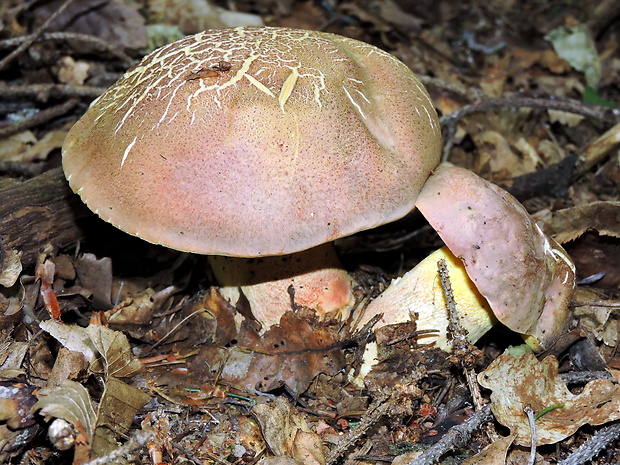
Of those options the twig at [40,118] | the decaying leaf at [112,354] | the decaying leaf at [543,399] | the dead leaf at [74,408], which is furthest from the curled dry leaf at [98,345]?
the twig at [40,118]

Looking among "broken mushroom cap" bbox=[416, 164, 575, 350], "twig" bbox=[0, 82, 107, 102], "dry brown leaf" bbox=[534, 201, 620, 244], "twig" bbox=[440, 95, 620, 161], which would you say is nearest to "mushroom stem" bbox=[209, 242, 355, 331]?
"broken mushroom cap" bbox=[416, 164, 575, 350]

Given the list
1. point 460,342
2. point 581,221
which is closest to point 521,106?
point 581,221

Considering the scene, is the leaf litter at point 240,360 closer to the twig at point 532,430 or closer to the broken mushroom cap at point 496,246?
the twig at point 532,430

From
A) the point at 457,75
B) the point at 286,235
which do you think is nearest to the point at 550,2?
the point at 457,75

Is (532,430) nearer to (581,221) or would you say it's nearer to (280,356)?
(280,356)

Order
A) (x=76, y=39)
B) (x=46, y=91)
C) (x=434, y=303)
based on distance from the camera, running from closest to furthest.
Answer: (x=434, y=303), (x=46, y=91), (x=76, y=39)

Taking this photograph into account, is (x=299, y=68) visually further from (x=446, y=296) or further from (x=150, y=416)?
(x=150, y=416)
